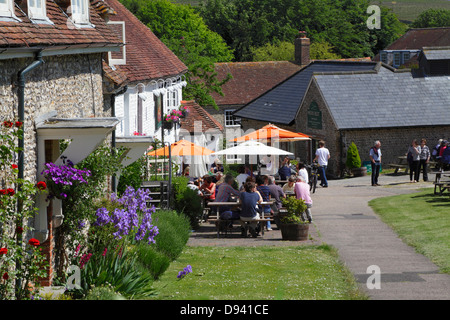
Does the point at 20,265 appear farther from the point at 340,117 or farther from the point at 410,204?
the point at 340,117

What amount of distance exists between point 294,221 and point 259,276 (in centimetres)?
453

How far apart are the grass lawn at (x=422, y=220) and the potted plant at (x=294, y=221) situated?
2.31 meters

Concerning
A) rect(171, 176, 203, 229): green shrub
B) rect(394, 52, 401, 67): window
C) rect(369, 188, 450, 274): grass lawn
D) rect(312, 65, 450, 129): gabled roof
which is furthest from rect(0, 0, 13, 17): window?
rect(394, 52, 401, 67): window

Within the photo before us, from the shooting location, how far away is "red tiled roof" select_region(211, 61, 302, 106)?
2418 inches

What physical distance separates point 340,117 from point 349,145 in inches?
54.5

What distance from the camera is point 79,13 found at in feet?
47.5

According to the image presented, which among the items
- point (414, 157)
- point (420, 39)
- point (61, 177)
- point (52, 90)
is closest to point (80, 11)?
point (52, 90)

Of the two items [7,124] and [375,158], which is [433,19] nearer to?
[375,158]

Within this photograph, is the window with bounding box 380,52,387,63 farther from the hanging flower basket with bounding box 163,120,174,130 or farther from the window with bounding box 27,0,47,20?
the window with bounding box 27,0,47,20

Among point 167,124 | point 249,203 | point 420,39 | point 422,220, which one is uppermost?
point 420,39

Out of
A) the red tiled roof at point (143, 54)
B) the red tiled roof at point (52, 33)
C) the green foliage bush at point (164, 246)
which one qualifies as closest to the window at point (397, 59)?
the red tiled roof at point (143, 54)

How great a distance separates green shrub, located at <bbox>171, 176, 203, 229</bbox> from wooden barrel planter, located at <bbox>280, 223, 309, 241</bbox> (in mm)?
3156

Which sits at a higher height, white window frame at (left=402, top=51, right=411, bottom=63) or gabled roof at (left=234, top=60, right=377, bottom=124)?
white window frame at (left=402, top=51, right=411, bottom=63)

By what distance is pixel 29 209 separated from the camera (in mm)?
10680
